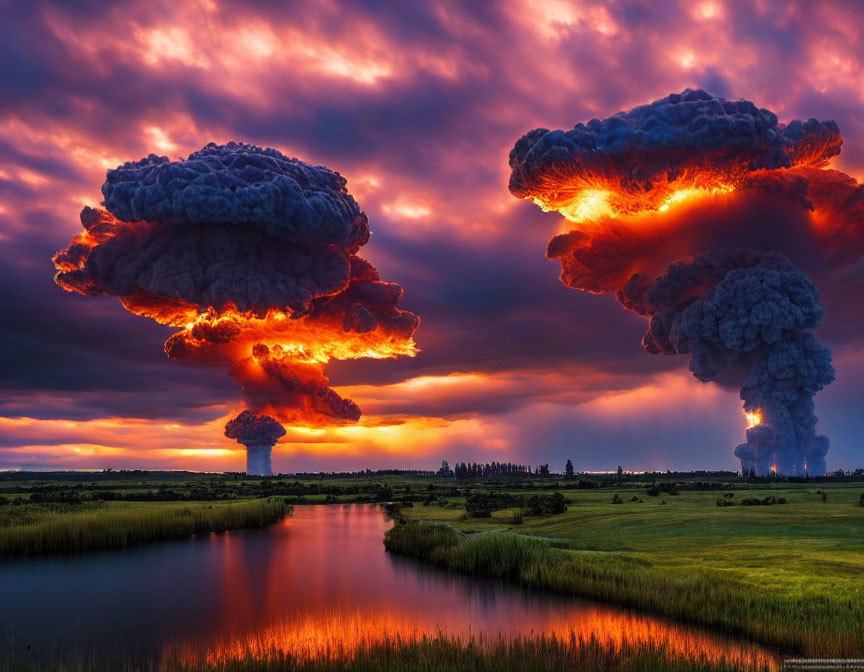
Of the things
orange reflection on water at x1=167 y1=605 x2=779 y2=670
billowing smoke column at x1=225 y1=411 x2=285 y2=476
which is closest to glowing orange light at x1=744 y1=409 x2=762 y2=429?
orange reflection on water at x1=167 y1=605 x2=779 y2=670

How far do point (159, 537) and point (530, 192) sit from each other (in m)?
95.6

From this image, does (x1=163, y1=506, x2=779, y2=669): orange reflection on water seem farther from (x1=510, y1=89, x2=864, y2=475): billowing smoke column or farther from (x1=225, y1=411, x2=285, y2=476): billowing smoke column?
(x1=225, y1=411, x2=285, y2=476): billowing smoke column

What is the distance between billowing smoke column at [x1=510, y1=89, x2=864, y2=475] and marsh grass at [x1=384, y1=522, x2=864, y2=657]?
88932 millimetres

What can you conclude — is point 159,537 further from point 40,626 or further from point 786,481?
point 786,481

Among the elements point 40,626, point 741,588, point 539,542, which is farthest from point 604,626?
point 40,626

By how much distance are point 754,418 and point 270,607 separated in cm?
11063

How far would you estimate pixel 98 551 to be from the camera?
46.1 meters

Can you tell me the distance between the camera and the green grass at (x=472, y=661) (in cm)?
1541

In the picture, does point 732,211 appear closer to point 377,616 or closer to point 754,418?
point 754,418

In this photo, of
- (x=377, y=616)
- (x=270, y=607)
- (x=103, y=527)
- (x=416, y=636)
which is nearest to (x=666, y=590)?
(x=416, y=636)

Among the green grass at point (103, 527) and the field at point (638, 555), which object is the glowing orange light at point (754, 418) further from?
the green grass at point (103, 527)

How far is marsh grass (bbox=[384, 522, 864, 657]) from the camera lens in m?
19.4

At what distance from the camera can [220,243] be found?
127438 millimetres

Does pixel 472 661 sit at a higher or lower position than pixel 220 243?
lower
